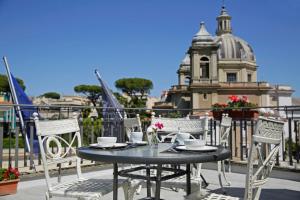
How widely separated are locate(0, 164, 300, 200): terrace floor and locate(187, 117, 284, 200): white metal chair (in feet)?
5.23

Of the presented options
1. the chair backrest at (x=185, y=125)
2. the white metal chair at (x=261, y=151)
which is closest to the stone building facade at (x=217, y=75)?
the chair backrest at (x=185, y=125)

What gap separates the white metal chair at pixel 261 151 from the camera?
5.81 feet

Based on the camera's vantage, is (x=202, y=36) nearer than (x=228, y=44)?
Yes

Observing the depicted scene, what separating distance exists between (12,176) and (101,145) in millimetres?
1842

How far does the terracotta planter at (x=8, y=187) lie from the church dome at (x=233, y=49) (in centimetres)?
4511

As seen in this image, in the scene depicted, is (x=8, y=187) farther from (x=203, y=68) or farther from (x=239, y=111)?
(x=203, y=68)

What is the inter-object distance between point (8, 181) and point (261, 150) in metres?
2.72

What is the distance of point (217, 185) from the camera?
4074 millimetres

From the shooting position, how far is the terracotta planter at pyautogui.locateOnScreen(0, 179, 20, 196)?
3461 millimetres

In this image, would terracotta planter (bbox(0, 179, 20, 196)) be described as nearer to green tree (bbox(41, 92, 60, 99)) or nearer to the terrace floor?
the terrace floor

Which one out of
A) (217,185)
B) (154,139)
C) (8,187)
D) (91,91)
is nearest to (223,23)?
(91,91)

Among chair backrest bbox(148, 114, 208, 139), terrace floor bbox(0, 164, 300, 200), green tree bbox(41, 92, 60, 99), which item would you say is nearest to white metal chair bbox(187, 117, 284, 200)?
chair backrest bbox(148, 114, 208, 139)

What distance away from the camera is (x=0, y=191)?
3.45m

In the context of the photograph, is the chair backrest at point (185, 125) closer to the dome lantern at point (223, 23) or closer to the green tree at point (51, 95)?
the dome lantern at point (223, 23)
